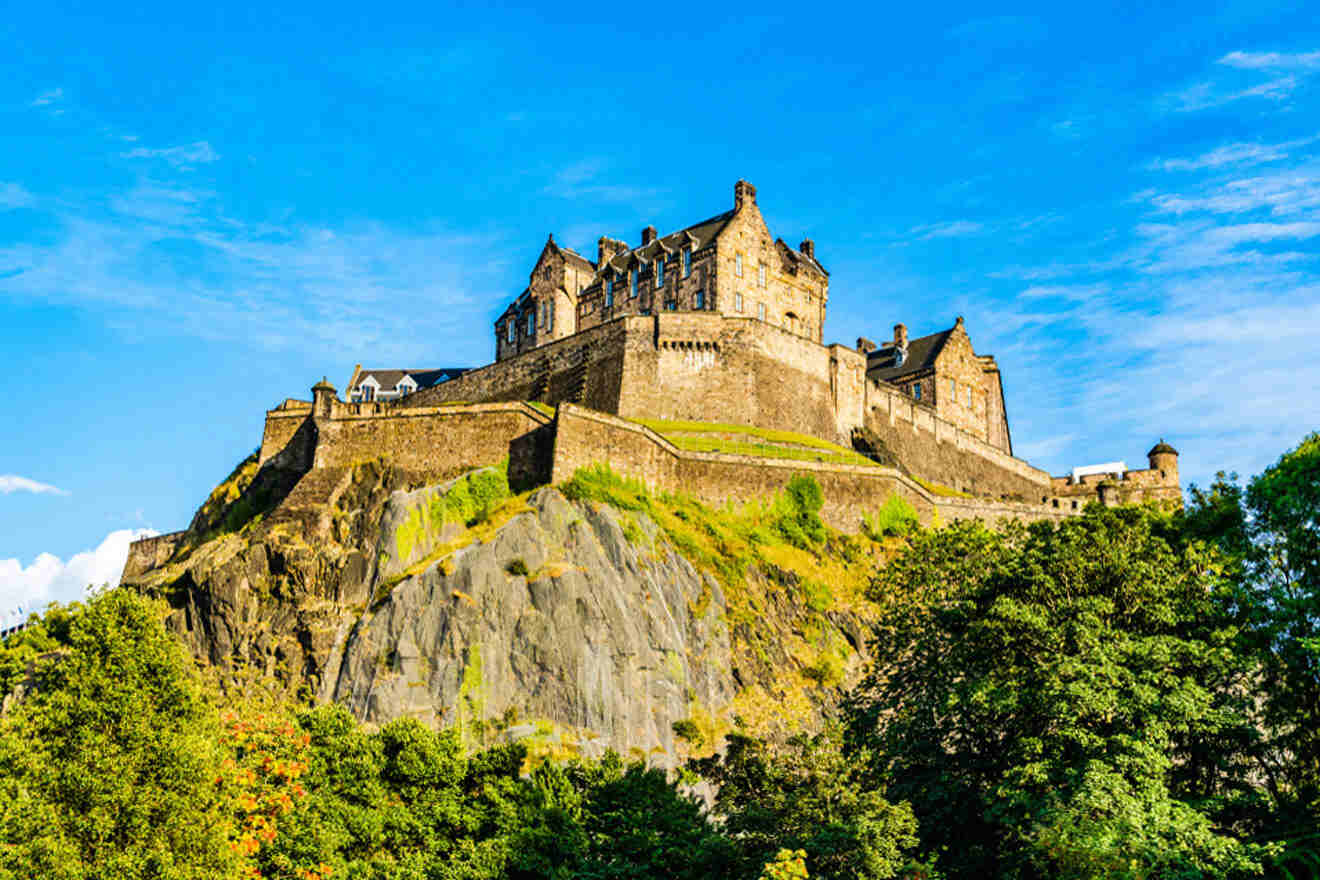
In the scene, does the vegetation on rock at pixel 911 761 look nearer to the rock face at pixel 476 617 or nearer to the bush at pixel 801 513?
the rock face at pixel 476 617

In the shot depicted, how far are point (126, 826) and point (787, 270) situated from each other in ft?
188

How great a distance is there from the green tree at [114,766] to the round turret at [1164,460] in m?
59.7

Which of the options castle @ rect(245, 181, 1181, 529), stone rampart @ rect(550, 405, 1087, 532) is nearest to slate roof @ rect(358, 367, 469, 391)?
castle @ rect(245, 181, 1181, 529)

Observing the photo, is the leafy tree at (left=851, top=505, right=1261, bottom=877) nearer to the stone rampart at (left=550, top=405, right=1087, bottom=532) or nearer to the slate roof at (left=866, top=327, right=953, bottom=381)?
the stone rampart at (left=550, top=405, right=1087, bottom=532)

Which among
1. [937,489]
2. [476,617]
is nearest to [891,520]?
[937,489]

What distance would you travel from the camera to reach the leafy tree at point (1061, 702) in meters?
23.6

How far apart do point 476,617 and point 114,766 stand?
66.6 ft

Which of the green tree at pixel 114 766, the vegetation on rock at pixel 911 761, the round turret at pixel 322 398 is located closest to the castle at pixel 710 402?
the round turret at pixel 322 398

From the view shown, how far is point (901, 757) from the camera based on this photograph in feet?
99.8

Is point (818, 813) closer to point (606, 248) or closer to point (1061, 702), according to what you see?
point (1061, 702)

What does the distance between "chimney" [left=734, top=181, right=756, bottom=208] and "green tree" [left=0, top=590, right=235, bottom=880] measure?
172 ft

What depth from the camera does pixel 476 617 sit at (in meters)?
44.2

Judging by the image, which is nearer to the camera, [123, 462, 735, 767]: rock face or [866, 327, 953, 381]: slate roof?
[123, 462, 735, 767]: rock face

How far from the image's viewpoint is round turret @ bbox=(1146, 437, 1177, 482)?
7138cm
